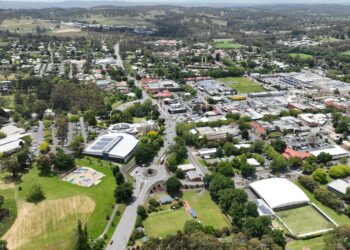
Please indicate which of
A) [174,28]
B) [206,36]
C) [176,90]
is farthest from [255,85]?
[174,28]

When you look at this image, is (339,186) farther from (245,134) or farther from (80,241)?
(80,241)

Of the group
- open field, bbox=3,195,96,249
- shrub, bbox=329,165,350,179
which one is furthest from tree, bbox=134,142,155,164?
shrub, bbox=329,165,350,179

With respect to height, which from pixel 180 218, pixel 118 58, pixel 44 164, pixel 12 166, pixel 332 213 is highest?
pixel 12 166

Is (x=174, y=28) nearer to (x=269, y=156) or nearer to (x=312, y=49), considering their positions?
(x=312, y=49)

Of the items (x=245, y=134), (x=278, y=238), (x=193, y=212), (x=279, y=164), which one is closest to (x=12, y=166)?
(x=193, y=212)

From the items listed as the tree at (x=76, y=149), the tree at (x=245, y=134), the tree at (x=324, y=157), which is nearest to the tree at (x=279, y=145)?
the tree at (x=324, y=157)

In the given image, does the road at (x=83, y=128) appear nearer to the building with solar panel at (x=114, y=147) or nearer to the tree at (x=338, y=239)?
the building with solar panel at (x=114, y=147)
